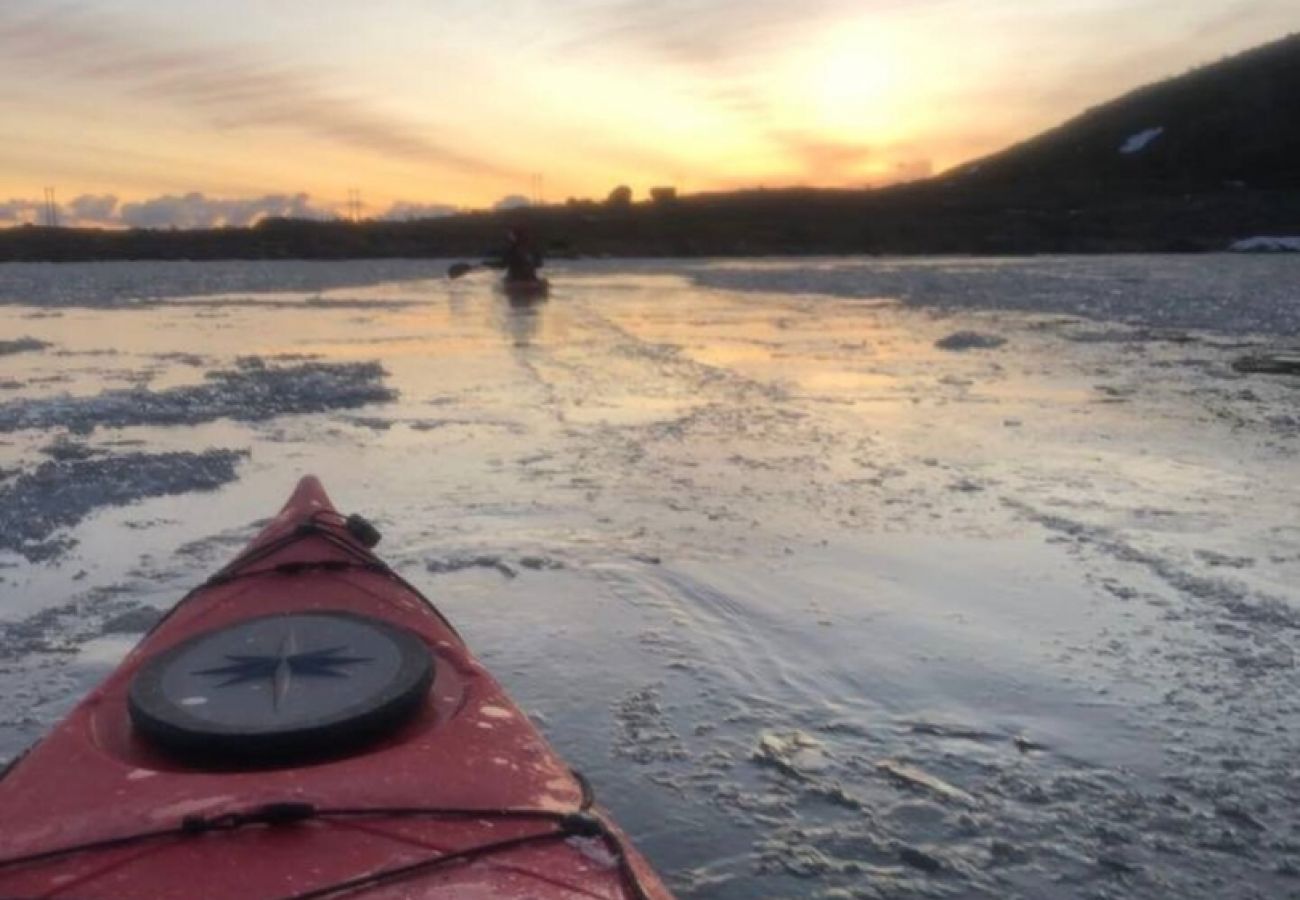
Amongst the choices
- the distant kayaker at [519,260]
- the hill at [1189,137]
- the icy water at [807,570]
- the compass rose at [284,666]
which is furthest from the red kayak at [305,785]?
the hill at [1189,137]

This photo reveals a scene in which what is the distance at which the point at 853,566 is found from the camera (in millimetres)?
6789

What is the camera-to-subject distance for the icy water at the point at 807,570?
13.3 ft

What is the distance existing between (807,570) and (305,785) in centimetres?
417

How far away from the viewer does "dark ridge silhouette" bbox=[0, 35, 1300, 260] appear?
65.2 m

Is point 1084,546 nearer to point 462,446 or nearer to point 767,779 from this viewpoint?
point 767,779

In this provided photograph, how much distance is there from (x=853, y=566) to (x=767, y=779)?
2.62 metres

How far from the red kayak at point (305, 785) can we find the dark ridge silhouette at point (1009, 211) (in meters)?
50.0

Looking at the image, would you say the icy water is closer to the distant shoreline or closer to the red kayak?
the red kayak

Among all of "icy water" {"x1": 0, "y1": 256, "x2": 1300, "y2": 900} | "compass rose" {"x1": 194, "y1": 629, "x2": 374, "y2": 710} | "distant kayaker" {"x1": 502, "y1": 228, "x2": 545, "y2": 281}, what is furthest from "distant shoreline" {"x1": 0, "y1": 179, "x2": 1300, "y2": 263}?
"compass rose" {"x1": 194, "y1": 629, "x2": 374, "y2": 710}

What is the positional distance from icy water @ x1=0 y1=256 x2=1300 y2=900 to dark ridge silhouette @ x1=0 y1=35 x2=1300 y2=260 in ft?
135

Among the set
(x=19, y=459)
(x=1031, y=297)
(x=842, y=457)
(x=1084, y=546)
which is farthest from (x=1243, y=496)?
(x=1031, y=297)

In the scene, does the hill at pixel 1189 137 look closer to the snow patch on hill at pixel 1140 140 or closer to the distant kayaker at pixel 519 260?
the snow patch on hill at pixel 1140 140

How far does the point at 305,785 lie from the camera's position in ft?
9.61

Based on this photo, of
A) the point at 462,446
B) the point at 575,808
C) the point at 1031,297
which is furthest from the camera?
the point at 1031,297
